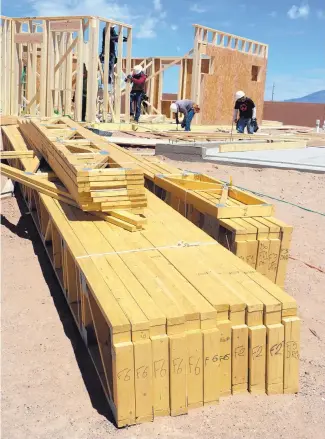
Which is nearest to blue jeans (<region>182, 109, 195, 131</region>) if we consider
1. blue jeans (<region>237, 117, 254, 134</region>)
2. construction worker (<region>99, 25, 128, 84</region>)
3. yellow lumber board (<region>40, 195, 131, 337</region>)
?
blue jeans (<region>237, 117, 254, 134</region>)

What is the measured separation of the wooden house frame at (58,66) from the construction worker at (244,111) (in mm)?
3539

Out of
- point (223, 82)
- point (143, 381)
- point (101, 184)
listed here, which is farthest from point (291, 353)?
point (223, 82)

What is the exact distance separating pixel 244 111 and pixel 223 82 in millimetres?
4673

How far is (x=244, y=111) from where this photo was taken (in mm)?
14477

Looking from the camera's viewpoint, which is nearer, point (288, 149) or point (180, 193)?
point (180, 193)

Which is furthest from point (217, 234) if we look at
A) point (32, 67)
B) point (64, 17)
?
point (32, 67)

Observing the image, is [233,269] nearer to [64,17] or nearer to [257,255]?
[257,255]

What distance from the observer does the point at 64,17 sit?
13.2 meters

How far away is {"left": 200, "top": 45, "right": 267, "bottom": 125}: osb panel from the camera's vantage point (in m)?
18.1

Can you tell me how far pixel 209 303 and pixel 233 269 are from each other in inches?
26.3

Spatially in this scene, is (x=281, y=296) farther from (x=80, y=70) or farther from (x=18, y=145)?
(x=80, y=70)

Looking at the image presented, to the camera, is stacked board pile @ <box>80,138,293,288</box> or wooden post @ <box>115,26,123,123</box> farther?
wooden post @ <box>115,26,123,123</box>

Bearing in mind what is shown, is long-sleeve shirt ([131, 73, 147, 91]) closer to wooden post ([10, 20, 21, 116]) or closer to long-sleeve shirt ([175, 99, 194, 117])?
long-sleeve shirt ([175, 99, 194, 117])

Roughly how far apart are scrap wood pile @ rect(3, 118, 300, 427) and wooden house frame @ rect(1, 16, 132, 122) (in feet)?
33.8
